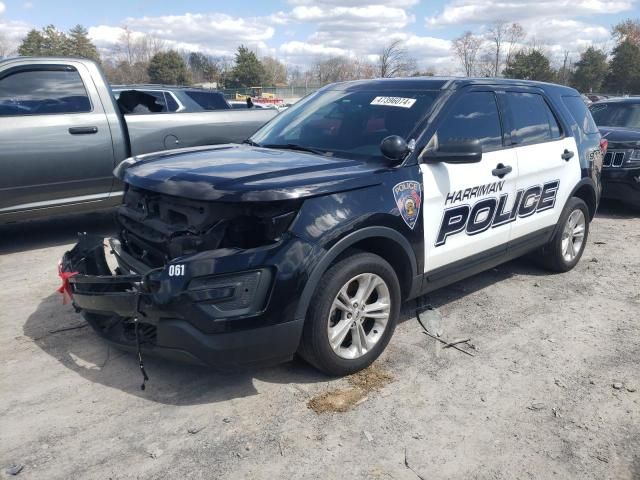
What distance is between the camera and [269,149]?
3975 millimetres

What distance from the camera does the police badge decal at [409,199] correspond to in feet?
11.2

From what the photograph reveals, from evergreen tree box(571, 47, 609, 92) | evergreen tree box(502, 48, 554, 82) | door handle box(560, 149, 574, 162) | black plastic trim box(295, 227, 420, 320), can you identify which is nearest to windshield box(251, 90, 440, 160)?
black plastic trim box(295, 227, 420, 320)

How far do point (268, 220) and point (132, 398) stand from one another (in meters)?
1.32

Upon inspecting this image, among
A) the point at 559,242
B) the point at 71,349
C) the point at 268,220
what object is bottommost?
the point at 71,349

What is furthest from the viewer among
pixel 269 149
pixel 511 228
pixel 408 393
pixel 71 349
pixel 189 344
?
pixel 511 228

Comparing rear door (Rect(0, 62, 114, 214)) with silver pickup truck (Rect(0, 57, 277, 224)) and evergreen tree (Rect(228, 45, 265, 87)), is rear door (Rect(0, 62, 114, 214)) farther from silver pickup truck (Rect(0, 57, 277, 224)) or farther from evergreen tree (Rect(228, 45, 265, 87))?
evergreen tree (Rect(228, 45, 265, 87))

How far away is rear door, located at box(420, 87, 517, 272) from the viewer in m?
3.69

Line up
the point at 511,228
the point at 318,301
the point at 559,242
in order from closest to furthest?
the point at 318,301
the point at 511,228
the point at 559,242

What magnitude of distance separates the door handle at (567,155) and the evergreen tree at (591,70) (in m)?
52.5

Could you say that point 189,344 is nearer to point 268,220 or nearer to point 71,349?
point 268,220

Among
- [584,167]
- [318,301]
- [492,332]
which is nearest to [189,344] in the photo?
[318,301]

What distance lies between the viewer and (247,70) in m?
59.9

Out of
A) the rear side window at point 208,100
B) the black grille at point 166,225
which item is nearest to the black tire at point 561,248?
the black grille at point 166,225

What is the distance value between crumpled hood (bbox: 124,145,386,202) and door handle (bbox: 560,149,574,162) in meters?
2.39
